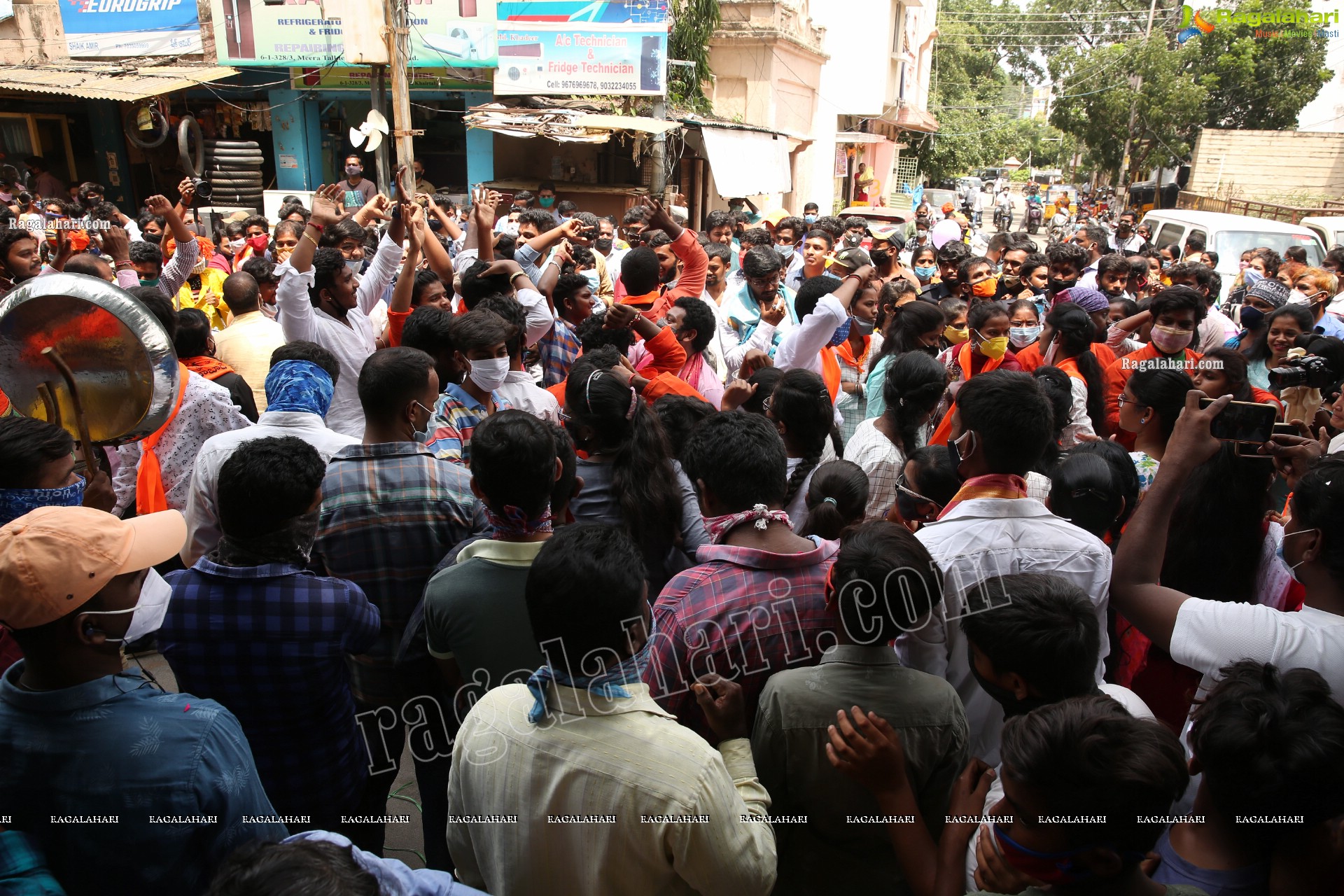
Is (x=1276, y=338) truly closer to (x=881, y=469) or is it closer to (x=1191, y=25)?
(x=881, y=469)

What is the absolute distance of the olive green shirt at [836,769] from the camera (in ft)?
6.09

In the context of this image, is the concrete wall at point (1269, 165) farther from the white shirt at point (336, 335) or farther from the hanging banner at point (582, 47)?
the white shirt at point (336, 335)

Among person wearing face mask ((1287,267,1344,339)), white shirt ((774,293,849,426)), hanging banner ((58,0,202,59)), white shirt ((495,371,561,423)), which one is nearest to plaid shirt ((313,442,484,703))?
white shirt ((495,371,561,423))

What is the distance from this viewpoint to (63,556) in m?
1.61

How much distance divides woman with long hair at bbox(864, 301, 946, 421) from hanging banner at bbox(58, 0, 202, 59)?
17559 mm

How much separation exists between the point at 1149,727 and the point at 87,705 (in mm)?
1924

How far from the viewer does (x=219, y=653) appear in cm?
216

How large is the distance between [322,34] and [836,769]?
685 inches

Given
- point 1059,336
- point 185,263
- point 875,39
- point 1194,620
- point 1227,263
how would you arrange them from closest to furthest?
point 1194,620, point 1059,336, point 185,263, point 1227,263, point 875,39

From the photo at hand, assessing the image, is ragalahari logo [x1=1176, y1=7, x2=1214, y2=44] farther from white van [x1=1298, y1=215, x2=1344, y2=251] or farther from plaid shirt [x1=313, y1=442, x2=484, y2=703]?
plaid shirt [x1=313, y1=442, x2=484, y2=703]

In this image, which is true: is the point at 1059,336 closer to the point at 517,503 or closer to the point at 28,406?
the point at 517,503

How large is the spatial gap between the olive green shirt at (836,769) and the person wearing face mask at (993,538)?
0.34 metres

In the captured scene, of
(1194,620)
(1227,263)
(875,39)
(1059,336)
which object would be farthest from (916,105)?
(1194,620)

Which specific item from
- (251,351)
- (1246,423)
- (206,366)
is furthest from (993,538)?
(251,351)
